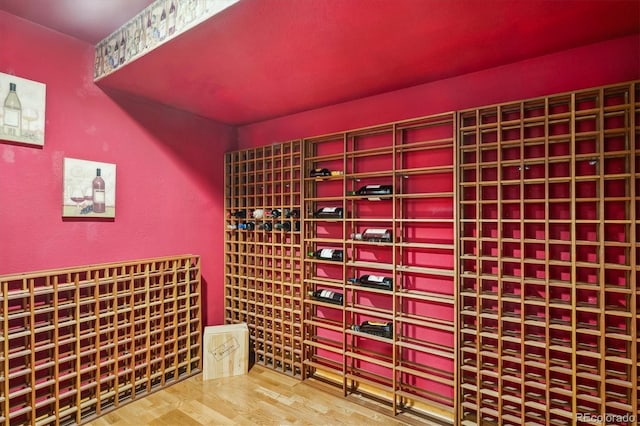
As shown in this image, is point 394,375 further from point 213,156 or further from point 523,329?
point 213,156

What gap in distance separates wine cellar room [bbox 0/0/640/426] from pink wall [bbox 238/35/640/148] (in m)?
0.01

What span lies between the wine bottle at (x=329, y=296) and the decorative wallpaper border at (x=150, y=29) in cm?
212

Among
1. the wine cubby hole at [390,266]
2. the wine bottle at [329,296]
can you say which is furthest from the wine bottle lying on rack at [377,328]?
the wine bottle at [329,296]

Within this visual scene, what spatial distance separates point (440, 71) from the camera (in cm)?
221

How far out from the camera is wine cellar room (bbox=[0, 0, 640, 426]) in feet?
5.68

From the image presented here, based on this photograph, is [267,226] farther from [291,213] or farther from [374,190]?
[374,190]

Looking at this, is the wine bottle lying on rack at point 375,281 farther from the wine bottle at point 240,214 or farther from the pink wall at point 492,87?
the wine bottle at point 240,214

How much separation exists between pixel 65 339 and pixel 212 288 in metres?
1.33

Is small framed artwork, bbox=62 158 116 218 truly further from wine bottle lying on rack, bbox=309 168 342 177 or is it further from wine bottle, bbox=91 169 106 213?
wine bottle lying on rack, bbox=309 168 342 177

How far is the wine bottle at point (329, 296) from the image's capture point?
2629 mm

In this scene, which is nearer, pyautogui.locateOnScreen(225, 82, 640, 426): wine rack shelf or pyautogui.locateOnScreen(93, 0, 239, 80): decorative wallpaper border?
pyautogui.locateOnScreen(93, 0, 239, 80): decorative wallpaper border

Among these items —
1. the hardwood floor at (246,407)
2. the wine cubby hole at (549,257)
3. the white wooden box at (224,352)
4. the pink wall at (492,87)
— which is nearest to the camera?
the wine cubby hole at (549,257)

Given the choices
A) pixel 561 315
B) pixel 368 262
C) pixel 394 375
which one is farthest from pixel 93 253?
pixel 561 315

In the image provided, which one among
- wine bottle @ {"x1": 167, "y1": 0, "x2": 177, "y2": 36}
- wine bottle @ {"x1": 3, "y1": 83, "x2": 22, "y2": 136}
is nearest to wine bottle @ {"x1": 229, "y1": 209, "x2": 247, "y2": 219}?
wine bottle @ {"x1": 3, "y1": 83, "x2": 22, "y2": 136}
